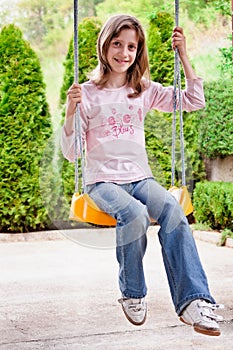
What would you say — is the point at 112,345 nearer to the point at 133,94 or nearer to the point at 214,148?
the point at 133,94

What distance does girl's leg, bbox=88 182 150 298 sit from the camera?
2383 mm

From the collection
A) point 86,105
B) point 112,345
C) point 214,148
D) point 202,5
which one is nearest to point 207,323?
point 86,105

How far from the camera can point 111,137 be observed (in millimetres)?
2574

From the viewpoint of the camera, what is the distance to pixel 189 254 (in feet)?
7.73

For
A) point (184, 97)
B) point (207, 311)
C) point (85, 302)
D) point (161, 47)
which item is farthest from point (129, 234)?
point (161, 47)

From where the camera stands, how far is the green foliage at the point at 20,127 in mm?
6156

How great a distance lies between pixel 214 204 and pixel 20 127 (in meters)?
1.76

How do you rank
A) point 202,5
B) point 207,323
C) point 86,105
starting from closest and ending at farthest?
1. point 207,323
2. point 86,105
3. point 202,5

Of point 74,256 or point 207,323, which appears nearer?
point 207,323

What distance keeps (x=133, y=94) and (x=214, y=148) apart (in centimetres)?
369

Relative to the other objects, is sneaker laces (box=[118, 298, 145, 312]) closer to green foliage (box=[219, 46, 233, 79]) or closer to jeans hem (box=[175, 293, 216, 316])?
jeans hem (box=[175, 293, 216, 316])

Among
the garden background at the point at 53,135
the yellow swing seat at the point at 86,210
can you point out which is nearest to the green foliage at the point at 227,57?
the garden background at the point at 53,135

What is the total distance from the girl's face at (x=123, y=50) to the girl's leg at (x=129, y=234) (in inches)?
18.8

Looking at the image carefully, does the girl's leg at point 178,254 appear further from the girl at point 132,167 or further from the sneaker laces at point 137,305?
the sneaker laces at point 137,305
